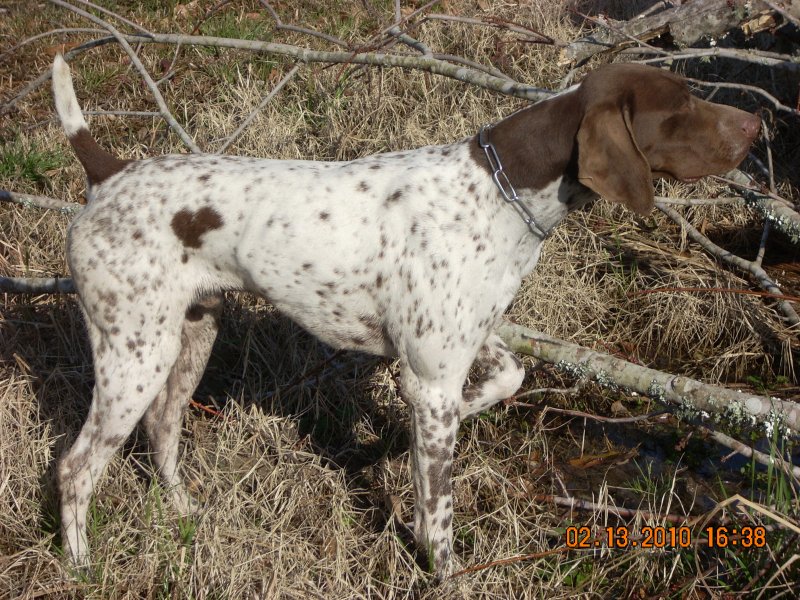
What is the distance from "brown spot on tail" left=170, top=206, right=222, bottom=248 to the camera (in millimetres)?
3252

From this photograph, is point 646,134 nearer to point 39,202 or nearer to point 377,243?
point 377,243

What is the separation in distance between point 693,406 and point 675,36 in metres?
2.20

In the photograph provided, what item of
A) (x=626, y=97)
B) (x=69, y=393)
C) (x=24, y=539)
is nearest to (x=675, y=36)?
(x=626, y=97)

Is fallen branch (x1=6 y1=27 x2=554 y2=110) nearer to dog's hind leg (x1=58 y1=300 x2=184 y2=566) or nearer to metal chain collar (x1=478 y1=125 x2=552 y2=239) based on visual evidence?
metal chain collar (x1=478 y1=125 x2=552 y2=239)

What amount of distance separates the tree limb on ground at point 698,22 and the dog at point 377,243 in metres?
1.76

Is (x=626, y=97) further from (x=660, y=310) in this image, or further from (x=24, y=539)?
(x=24, y=539)

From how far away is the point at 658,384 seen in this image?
12.1 feet

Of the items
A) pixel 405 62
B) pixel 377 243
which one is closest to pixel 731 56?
pixel 405 62

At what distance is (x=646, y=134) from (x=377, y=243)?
946 millimetres

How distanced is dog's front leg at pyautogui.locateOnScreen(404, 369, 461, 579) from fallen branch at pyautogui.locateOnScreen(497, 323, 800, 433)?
0.84 meters

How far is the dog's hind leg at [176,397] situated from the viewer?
12.6 feet

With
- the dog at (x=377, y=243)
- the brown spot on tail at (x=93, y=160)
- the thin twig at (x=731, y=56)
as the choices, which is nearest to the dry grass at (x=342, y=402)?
the dog at (x=377, y=243)

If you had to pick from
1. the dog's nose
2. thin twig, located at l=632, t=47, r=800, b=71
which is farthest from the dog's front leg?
thin twig, located at l=632, t=47, r=800, b=71

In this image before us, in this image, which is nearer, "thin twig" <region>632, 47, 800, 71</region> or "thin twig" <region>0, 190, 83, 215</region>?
"thin twig" <region>632, 47, 800, 71</region>
